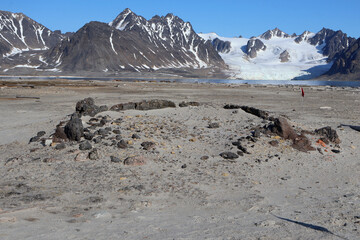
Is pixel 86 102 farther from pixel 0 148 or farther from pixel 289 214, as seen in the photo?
pixel 289 214

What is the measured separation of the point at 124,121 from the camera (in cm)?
1463

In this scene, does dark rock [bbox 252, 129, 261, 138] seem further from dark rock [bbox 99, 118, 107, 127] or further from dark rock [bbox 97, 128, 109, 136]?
dark rock [bbox 99, 118, 107, 127]

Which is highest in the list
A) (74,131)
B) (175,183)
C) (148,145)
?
(74,131)

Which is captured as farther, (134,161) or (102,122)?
(102,122)

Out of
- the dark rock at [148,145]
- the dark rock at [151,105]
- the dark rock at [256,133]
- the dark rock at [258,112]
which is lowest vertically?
the dark rock at [148,145]

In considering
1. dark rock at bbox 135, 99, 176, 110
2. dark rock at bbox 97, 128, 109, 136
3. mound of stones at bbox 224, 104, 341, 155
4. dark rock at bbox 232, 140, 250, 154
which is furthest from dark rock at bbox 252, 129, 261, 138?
dark rock at bbox 135, 99, 176, 110

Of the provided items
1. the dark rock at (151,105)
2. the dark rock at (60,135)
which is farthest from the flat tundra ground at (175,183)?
the dark rock at (151,105)

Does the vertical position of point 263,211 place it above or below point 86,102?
below

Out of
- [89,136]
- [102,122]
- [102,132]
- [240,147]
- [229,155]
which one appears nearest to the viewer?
[229,155]

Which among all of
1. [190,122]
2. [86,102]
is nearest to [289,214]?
[190,122]

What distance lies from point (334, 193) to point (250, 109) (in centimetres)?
968

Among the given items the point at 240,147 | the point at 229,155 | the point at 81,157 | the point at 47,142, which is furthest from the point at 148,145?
the point at 47,142

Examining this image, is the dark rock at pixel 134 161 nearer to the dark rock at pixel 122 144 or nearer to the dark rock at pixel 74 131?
the dark rock at pixel 122 144

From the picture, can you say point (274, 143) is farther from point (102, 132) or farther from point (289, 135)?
point (102, 132)
